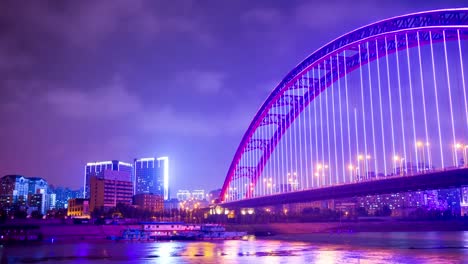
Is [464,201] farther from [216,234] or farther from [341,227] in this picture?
[216,234]

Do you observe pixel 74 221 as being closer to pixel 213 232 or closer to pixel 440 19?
pixel 213 232

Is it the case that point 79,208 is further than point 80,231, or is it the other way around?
point 79,208

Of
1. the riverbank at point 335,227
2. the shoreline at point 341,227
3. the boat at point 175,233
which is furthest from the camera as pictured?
the riverbank at point 335,227

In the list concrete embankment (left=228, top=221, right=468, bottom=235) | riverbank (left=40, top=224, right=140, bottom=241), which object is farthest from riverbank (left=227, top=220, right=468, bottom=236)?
riverbank (left=40, top=224, right=140, bottom=241)

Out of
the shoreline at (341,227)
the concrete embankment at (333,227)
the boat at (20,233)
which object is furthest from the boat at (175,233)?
the concrete embankment at (333,227)

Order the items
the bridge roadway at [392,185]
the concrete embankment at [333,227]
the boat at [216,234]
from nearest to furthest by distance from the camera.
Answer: the bridge roadway at [392,185] → the boat at [216,234] → the concrete embankment at [333,227]

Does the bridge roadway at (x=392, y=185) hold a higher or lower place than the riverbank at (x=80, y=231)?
higher

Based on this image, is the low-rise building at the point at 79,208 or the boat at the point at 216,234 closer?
the boat at the point at 216,234

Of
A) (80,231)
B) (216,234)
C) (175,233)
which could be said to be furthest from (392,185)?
(80,231)

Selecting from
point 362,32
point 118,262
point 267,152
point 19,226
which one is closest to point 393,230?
point 267,152

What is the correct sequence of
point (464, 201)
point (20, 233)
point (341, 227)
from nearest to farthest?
point (20, 233)
point (341, 227)
point (464, 201)

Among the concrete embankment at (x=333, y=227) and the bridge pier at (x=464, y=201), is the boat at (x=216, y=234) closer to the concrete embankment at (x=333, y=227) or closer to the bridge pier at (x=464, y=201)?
the concrete embankment at (x=333, y=227)

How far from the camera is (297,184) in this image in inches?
3799

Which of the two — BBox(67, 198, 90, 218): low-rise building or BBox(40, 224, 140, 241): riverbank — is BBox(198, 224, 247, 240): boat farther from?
BBox(67, 198, 90, 218): low-rise building
